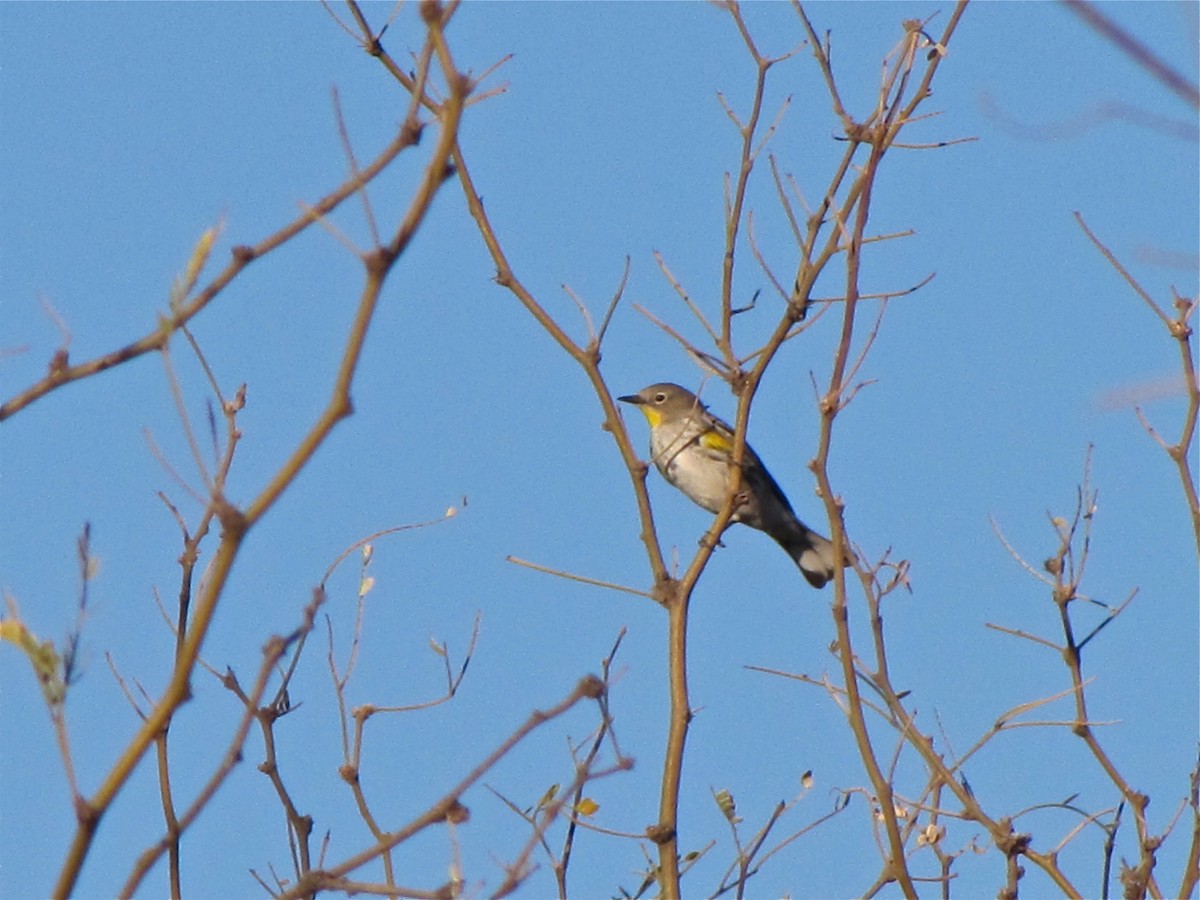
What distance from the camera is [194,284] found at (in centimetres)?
190

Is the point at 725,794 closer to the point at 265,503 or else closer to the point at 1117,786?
the point at 1117,786

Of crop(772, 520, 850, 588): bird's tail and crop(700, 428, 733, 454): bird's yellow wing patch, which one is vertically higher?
crop(700, 428, 733, 454): bird's yellow wing patch

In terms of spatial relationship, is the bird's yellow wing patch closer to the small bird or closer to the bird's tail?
the small bird

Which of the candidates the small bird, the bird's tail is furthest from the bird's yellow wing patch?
the bird's tail

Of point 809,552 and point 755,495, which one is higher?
point 755,495

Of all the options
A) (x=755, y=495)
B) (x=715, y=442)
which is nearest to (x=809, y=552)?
(x=755, y=495)

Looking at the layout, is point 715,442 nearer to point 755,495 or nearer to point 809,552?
point 755,495

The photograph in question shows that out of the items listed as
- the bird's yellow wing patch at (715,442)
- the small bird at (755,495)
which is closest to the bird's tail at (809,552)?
the small bird at (755,495)

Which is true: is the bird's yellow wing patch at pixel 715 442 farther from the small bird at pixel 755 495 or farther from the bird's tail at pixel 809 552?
the bird's tail at pixel 809 552

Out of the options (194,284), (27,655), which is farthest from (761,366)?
(27,655)

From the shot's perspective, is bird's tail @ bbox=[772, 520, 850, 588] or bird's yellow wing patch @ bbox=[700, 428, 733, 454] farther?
bird's yellow wing patch @ bbox=[700, 428, 733, 454]

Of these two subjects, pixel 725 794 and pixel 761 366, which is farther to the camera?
pixel 725 794

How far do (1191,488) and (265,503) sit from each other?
10.5 feet

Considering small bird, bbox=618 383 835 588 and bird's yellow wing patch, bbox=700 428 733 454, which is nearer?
small bird, bbox=618 383 835 588
